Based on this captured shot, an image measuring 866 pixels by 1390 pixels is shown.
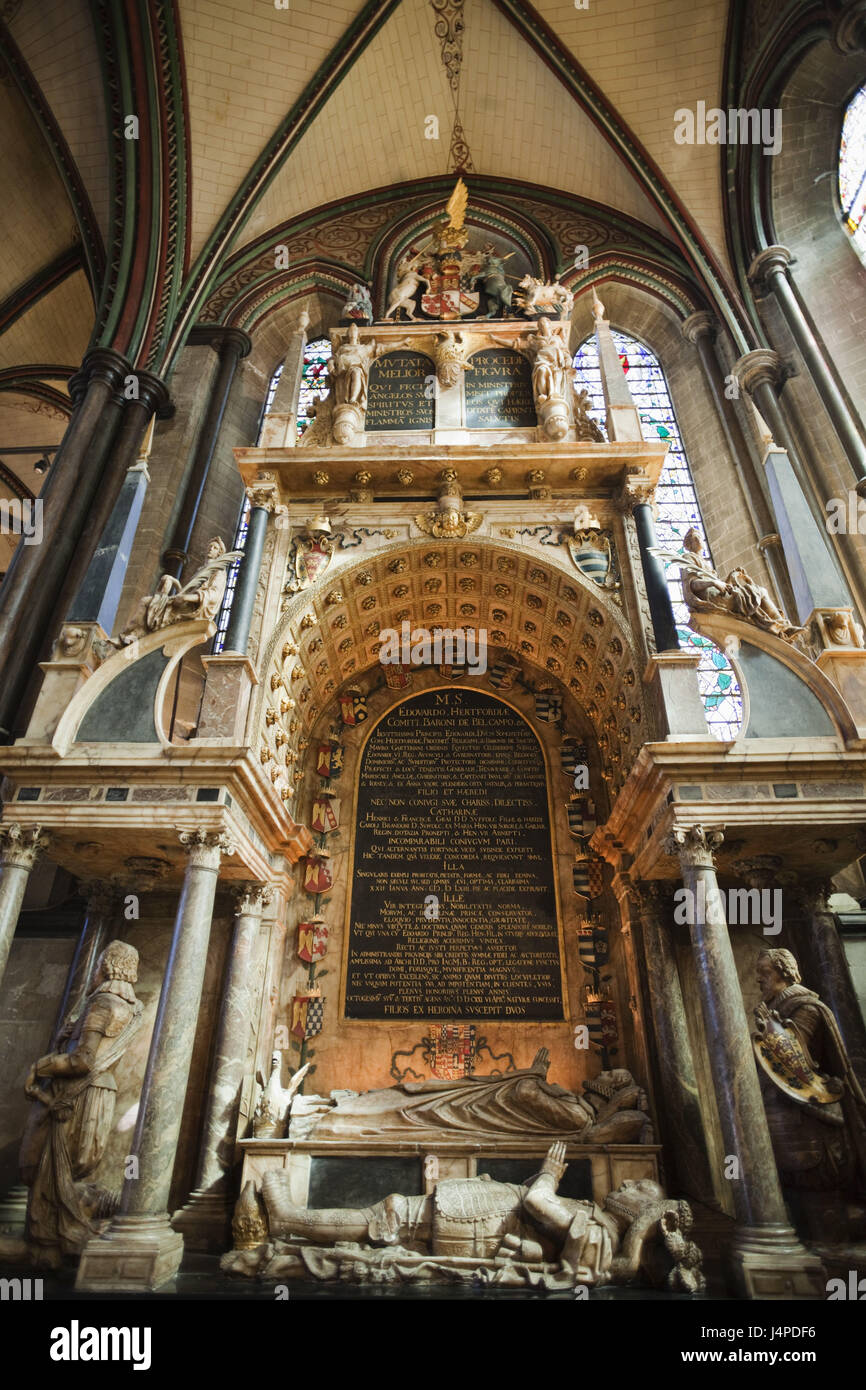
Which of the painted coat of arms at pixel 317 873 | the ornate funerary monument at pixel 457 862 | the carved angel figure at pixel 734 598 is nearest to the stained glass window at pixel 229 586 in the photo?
the ornate funerary monument at pixel 457 862

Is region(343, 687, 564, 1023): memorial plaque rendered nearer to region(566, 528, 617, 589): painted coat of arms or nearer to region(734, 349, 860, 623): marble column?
region(566, 528, 617, 589): painted coat of arms

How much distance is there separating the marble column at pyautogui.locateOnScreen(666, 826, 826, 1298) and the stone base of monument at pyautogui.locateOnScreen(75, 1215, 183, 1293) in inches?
165

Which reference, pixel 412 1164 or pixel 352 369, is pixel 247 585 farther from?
pixel 412 1164

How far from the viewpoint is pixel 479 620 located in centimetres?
1115

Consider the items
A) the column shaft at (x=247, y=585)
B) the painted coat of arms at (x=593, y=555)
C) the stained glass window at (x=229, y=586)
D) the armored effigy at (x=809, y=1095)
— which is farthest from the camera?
the stained glass window at (x=229, y=586)

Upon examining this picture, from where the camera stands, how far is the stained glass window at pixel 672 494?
10.5 m

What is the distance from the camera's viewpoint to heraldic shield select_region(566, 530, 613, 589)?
9.51 meters

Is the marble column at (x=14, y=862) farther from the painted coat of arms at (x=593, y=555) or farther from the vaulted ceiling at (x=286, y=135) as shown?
the vaulted ceiling at (x=286, y=135)

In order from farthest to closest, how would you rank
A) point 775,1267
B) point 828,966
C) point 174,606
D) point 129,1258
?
point 174,606
point 828,966
point 129,1258
point 775,1267

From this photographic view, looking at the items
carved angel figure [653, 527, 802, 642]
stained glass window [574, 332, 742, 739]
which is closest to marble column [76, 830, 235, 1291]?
carved angel figure [653, 527, 802, 642]

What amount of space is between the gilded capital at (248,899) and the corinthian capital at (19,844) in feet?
7.10

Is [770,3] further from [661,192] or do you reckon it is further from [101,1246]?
[101,1246]

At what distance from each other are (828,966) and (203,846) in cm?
607

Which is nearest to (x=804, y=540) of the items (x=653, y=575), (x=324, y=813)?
(x=653, y=575)
